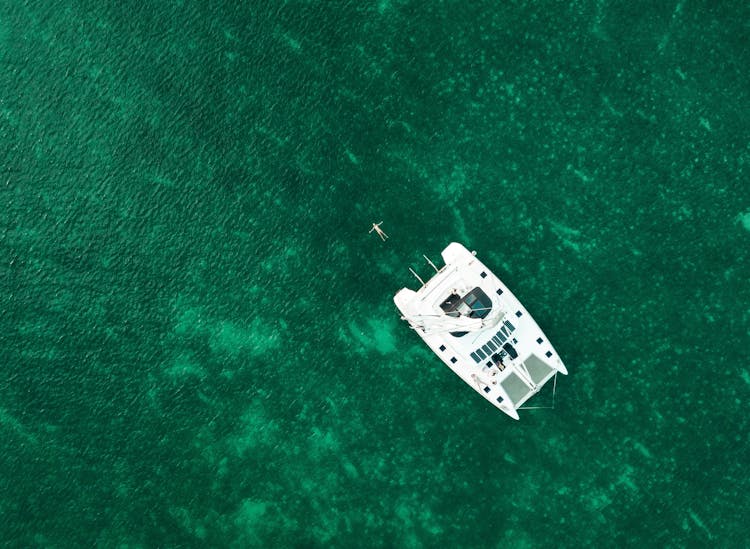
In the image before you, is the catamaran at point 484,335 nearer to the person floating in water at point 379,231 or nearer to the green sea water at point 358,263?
the green sea water at point 358,263

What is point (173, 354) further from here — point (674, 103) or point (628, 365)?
point (674, 103)

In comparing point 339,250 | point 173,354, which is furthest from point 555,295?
point 173,354

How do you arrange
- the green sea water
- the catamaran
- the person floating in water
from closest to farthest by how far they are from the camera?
1. the catamaran
2. the green sea water
3. the person floating in water

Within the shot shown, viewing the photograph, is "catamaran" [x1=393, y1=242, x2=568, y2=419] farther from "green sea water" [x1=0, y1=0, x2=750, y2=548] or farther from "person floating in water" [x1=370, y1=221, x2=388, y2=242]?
"person floating in water" [x1=370, y1=221, x2=388, y2=242]

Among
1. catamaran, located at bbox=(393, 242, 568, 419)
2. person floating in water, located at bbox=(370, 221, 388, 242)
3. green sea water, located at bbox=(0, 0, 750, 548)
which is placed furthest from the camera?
person floating in water, located at bbox=(370, 221, 388, 242)

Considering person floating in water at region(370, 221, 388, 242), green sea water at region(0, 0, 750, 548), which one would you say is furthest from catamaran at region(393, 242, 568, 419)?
person floating in water at region(370, 221, 388, 242)

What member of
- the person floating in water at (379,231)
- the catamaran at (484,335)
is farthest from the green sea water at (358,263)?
the catamaran at (484,335)

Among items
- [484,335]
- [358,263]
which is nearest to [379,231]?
[358,263]
